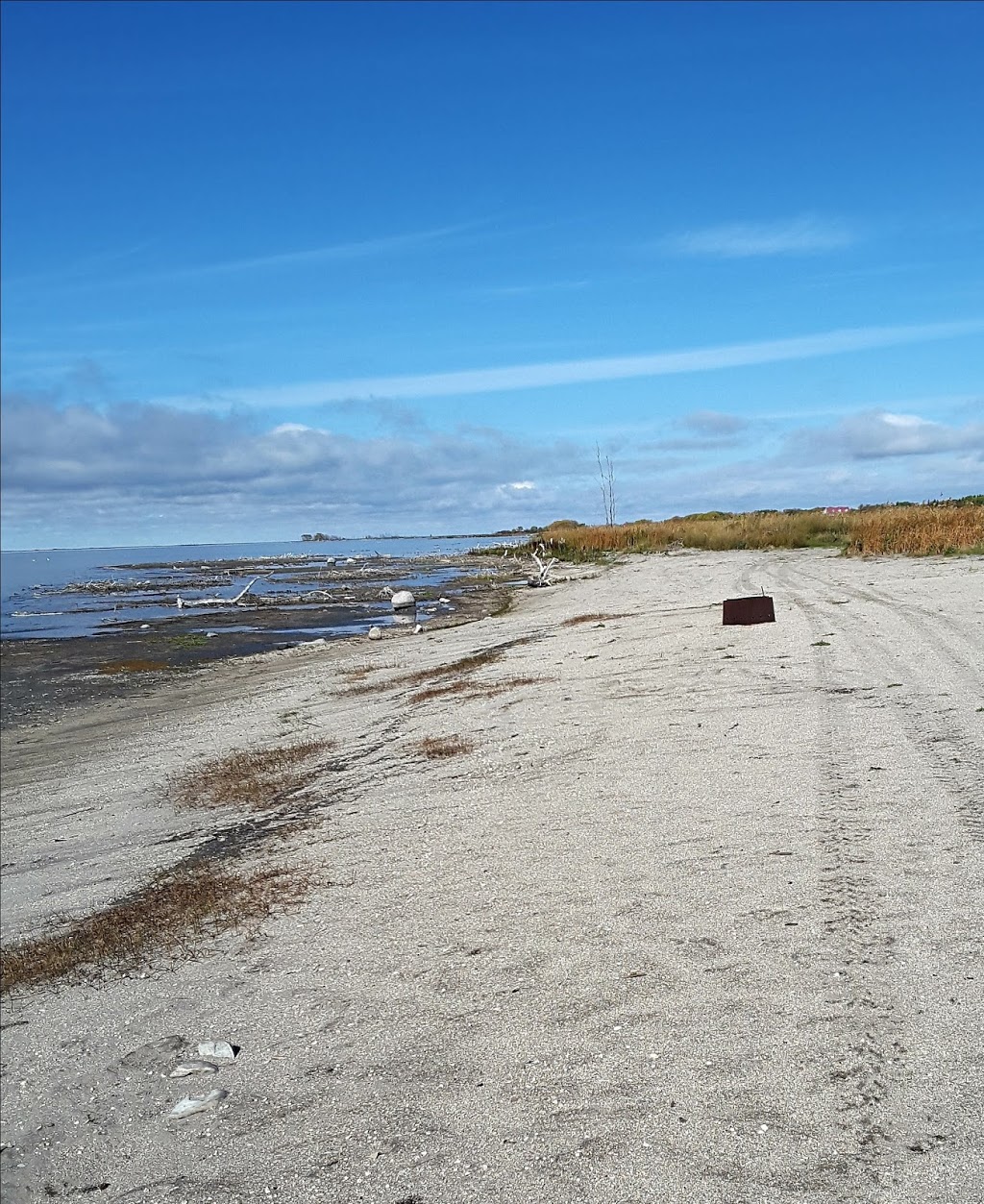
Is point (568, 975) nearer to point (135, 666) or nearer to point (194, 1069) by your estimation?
→ point (194, 1069)

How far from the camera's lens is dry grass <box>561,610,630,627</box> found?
16.7 meters

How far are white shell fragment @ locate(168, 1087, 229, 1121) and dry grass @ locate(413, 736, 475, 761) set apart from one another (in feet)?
14.2

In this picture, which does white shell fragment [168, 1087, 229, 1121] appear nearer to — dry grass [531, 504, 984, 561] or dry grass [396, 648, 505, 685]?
dry grass [396, 648, 505, 685]

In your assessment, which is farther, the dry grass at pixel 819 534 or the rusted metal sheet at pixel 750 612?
the dry grass at pixel 819 534

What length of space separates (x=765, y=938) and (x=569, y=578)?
27.9 m

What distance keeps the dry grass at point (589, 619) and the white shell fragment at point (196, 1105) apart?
1276cm

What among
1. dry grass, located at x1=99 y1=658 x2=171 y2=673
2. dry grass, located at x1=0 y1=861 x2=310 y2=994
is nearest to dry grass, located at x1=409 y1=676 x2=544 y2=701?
dry grass, located at x1=0 y1=861 x2=310 y2=994

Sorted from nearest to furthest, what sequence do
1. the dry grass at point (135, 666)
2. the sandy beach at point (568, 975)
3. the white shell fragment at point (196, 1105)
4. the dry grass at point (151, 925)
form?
1. the sandy beach at point (568, 975)
2. the white shell fragment at point (196, 1105)
3. the dry grass at point (151, 925)
4. the dry grass at point (135, 666)

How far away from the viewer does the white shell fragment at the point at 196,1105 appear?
3.97 meters

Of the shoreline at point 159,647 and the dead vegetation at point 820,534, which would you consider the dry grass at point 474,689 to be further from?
the dead vegetation at point 820,534

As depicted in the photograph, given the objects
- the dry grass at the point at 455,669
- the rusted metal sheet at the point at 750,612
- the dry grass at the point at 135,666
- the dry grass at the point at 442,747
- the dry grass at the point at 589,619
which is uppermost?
the rusted metal sheet at the point at 750,612

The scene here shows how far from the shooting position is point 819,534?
35000 millimetres

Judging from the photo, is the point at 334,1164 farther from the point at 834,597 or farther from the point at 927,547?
the point at 927,547

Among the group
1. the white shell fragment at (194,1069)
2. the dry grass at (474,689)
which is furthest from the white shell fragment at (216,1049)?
the dry grass at (474,689)
